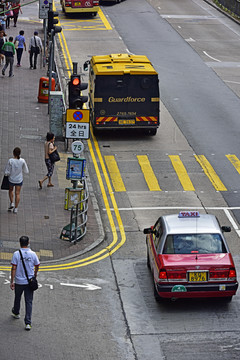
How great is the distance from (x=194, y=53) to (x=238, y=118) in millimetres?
12478

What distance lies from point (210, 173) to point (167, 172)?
1.33 meters

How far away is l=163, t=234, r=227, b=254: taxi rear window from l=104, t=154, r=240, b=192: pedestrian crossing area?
7944 millimetres

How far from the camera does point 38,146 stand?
2836cm

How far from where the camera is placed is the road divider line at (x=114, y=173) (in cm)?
2506

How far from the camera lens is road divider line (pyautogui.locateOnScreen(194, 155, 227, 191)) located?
25212 mm

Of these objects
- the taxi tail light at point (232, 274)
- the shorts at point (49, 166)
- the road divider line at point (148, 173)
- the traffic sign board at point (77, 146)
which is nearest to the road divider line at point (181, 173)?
the road divider line at point (148, 173)

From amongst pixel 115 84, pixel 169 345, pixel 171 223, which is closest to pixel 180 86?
pixel 115 84

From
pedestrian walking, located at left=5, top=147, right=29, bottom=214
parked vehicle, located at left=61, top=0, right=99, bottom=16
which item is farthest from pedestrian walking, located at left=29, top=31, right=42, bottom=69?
pedestrian walking, located at left=5, top=147, right=29, bottom=214

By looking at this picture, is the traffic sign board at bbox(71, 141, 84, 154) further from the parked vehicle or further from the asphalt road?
the parked vehicle

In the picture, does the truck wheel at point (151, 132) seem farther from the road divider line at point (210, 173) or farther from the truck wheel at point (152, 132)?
the road divider line at point (210, 173)

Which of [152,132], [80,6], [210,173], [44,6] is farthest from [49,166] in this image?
[80,6]

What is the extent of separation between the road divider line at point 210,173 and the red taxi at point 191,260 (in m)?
7.69

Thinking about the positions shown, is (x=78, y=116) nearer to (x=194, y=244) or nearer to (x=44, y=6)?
(x=194, y=244)

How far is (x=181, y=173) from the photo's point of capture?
26391mm
